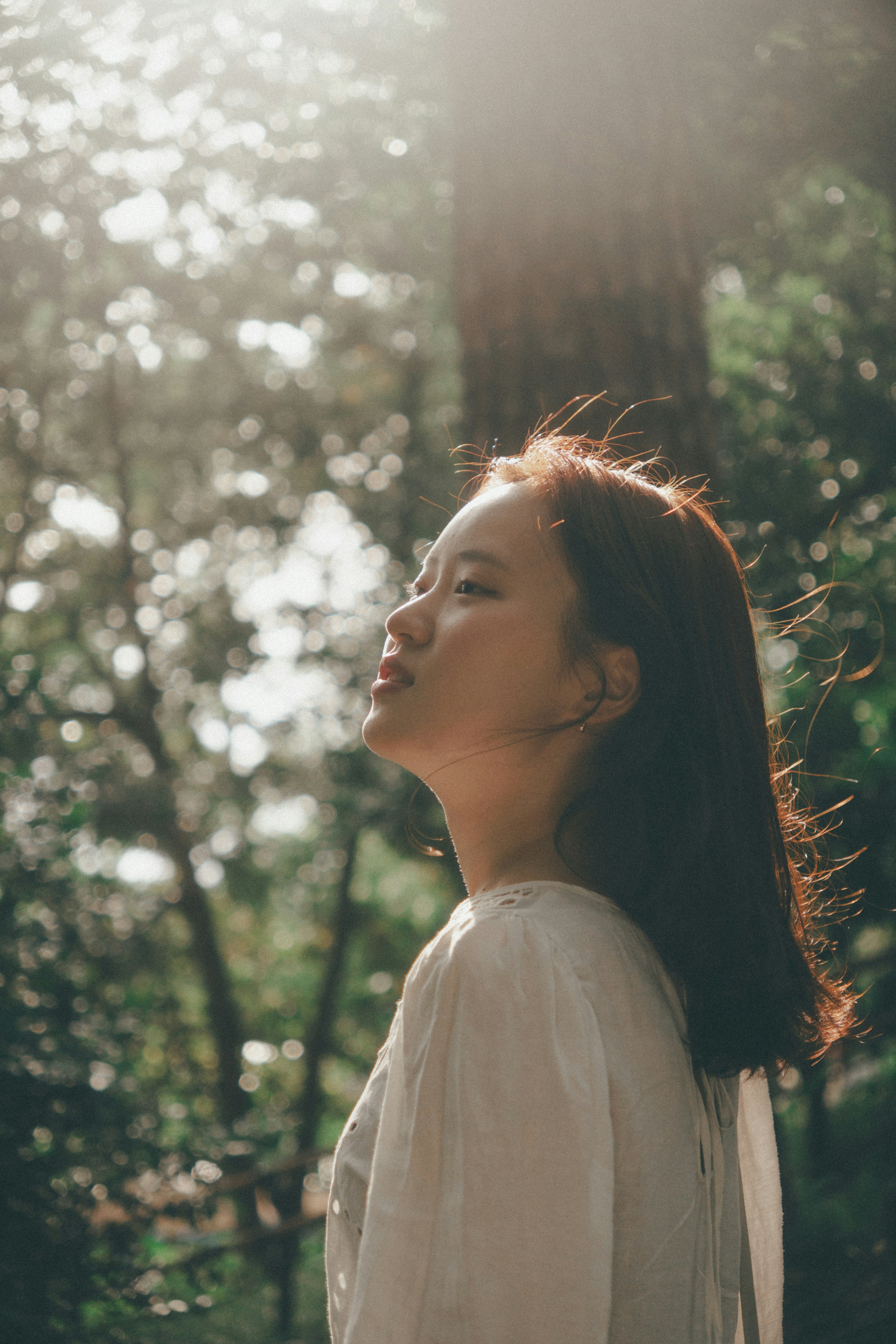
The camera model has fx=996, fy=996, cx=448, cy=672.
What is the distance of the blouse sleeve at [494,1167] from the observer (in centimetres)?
103

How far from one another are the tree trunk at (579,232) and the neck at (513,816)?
3.90 feet

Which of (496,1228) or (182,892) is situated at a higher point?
(496,1228)

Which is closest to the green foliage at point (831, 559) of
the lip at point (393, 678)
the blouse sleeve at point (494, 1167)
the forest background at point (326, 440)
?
the forest background at point (326, 440)

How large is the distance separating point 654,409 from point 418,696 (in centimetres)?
129

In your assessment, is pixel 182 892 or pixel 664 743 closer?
pixel 664 743

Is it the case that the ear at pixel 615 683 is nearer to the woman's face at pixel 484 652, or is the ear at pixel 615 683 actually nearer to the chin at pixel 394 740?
the woman's face at pixel 484 652

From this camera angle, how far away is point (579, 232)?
2490 mm

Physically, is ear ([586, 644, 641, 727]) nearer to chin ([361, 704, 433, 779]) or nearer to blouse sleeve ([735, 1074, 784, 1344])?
chin ([361, 704, 433, 779])

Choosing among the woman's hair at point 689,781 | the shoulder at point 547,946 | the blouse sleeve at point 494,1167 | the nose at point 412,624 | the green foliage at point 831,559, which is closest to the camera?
the blouse sleeve at point 494,1167

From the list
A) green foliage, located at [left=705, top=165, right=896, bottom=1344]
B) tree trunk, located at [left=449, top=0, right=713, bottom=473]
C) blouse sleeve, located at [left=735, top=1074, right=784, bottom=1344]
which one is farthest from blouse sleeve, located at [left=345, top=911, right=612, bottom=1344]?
green foliage, located at [left=705, top=165, right=896, bottom=1344]

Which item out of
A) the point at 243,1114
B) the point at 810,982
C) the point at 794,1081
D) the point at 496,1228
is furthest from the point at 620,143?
the point at 243,1114

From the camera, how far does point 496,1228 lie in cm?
104

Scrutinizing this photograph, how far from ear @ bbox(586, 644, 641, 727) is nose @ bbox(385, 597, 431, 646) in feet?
0.82

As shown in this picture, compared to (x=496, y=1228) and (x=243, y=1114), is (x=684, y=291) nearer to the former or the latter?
(x=496, y=1228)
